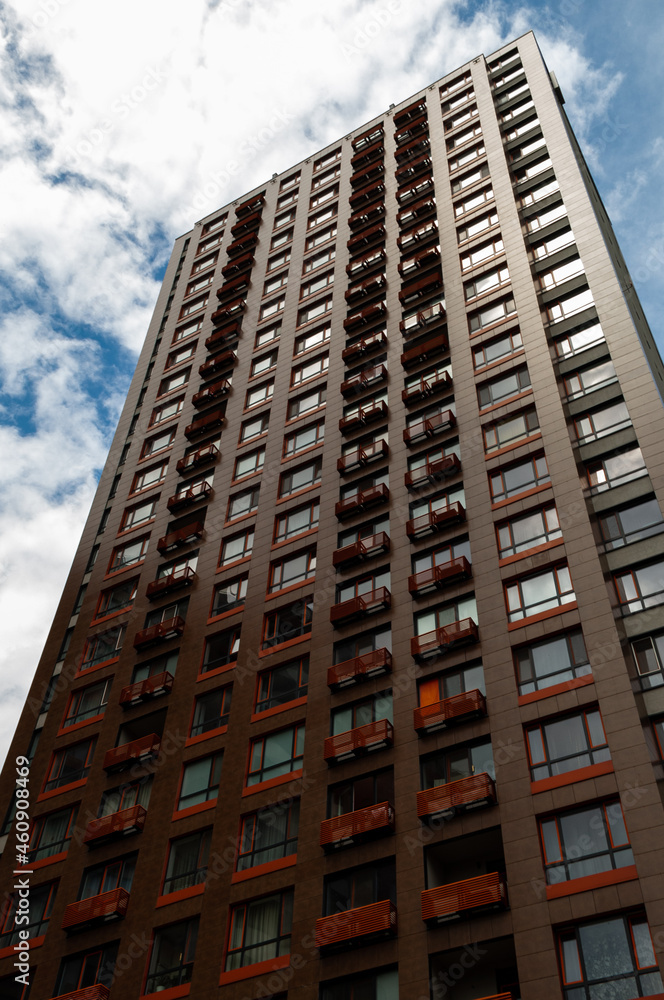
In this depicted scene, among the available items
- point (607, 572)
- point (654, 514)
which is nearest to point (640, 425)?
point (654, 514)

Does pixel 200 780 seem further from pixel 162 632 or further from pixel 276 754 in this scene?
pixel 162 632

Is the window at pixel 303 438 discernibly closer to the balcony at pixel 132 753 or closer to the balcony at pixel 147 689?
the balcony at pixel 147 689

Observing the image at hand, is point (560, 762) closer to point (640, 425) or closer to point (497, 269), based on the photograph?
point (640, 425)

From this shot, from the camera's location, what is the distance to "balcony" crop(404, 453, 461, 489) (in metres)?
45.0

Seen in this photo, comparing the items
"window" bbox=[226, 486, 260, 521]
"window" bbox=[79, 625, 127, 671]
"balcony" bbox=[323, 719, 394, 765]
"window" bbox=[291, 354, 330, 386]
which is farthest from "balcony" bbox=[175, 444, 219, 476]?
"balcony" bbox=[323, 719, 394, 765]

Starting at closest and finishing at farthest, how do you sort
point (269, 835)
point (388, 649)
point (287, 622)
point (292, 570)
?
1. point (269, 835)
2. point (388, 649)
3. point (287, 622)
4. point (292, 570)

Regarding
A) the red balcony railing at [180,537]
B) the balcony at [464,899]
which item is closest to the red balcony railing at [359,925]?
the balcony at [464,899]

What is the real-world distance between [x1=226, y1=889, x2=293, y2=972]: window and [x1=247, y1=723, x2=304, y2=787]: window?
5.09 m

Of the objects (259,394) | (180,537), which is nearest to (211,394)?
(259,394)

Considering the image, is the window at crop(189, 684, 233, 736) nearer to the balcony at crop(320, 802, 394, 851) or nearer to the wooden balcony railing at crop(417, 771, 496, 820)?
the balcony at crop(320, 802, 394, 851)

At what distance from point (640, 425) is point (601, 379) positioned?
4.77m

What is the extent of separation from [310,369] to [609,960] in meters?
40.8

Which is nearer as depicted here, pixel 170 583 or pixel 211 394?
pixel 170 583

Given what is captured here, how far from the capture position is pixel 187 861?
126ft
